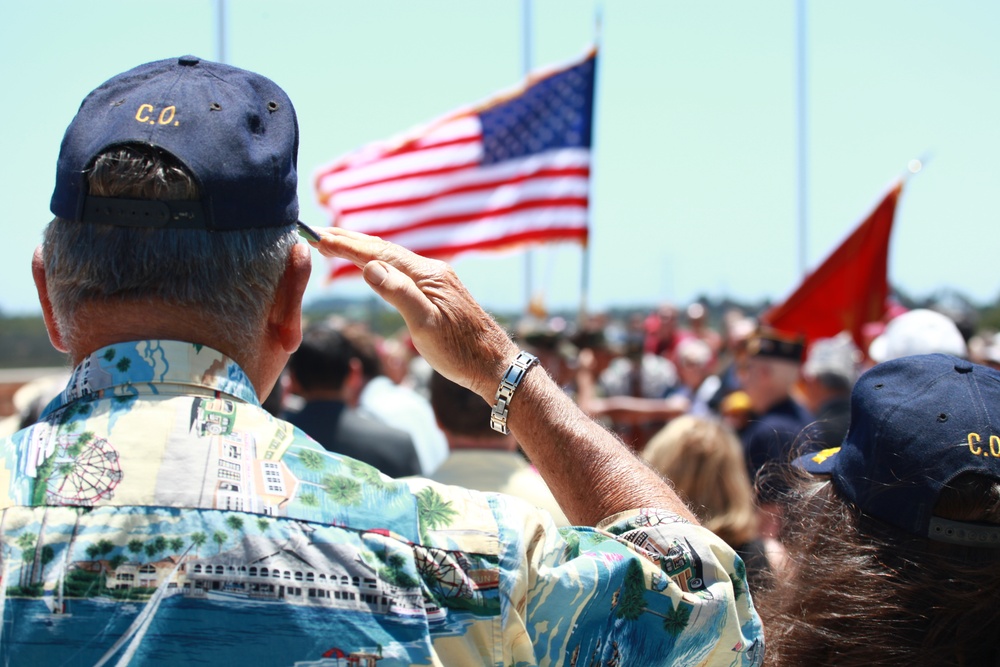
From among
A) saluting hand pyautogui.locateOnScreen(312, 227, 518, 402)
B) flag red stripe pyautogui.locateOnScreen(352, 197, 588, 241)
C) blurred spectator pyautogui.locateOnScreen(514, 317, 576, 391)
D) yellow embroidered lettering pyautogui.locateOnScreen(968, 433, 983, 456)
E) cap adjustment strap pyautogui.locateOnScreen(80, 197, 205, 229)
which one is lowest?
blurred spectator pyautogui.locateOnScreen(514, 317, 576, 391)

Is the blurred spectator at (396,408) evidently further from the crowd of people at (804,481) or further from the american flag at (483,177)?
the american flag at (483,177)

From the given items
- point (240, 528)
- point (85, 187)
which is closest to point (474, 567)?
point (240, 528)

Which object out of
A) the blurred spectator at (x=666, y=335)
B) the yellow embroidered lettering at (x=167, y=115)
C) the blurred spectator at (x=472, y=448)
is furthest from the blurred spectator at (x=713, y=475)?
the blurred spectator at (x=666, y=335)

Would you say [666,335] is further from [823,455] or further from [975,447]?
[975,447]

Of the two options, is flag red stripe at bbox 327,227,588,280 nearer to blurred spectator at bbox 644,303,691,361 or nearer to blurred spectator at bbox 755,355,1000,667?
blurred spectator at bbox 644,303,691,361

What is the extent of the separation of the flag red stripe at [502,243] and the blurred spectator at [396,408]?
1.30 metres

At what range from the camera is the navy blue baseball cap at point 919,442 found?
1422 mm

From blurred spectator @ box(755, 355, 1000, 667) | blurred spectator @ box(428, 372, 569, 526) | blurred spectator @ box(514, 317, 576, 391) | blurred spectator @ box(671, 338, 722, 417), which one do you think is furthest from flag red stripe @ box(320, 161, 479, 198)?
blurred spectator @ box(755, 355, 1000, 667)

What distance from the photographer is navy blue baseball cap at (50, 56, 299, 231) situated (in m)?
1.18

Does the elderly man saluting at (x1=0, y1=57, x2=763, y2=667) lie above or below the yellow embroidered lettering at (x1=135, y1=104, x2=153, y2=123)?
below

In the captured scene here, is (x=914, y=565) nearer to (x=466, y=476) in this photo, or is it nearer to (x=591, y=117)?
(x=466, y=476)

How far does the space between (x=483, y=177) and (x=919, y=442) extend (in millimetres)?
5846

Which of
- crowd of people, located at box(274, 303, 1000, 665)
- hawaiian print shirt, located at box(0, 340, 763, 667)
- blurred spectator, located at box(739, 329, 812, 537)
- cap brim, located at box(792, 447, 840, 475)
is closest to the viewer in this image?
hawaiian print shirt, located at box(0, 340, 763, 667)

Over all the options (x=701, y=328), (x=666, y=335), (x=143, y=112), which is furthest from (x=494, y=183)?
(x=701, y=328)
